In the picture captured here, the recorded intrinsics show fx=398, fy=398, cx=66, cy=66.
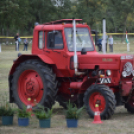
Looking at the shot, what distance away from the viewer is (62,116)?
373 inches

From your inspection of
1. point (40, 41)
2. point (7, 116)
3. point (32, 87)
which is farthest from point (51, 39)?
point (7, 116)

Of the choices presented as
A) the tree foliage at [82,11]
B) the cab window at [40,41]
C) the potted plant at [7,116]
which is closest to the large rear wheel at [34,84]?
the cab window at [40,41]

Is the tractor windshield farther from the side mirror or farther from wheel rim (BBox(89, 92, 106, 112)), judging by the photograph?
wheel rim (BBox(89, 92, 106, 112))

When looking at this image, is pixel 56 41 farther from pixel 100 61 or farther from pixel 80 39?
pixel 100 61

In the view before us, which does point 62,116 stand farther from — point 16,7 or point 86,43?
point 16,7

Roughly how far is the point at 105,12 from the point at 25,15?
1610 centimetres


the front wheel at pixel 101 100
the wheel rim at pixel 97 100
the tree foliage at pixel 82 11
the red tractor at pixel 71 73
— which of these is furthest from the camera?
the tree foliage at pixel 82 11

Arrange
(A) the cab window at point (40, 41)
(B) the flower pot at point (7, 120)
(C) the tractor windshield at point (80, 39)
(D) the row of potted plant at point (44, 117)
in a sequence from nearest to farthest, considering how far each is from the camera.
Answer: (D) the row of potted plant at point (44, 117), (B) the flower pot at point (7, 120), (C) the tractor windshield at point (80, 39), (A) the cab window at point (40, 41)

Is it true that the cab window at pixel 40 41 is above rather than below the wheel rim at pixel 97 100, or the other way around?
above

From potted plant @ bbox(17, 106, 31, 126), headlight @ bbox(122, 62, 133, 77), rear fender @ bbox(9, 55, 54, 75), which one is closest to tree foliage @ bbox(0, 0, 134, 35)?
rear fender @ bbox(9, 55, 54, 75)

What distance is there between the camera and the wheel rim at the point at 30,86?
382 inches

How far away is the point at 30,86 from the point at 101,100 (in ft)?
6.36

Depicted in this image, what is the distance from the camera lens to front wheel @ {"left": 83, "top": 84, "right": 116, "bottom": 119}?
28.4ft

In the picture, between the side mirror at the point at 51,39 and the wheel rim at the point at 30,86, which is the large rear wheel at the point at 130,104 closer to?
the wheel rim at the point at 30,86
